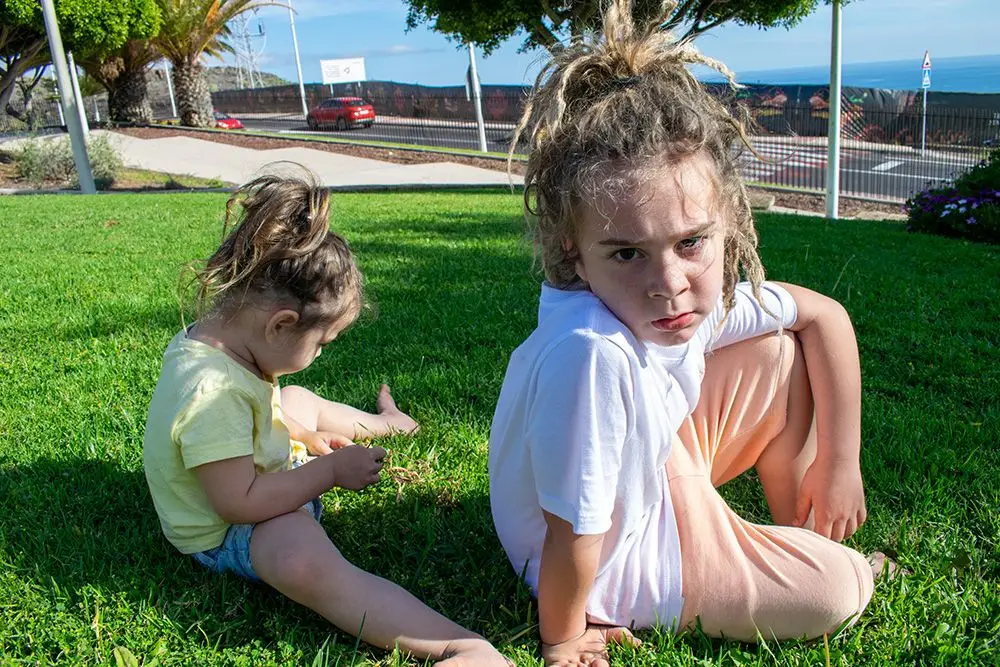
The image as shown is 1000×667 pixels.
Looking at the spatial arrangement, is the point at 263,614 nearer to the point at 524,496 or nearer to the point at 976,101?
the point at 524,496

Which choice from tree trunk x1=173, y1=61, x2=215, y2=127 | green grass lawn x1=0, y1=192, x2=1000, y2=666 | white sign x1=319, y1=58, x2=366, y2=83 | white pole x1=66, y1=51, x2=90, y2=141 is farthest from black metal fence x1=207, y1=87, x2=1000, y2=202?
white sign x1=319, y1=58, x2=366, y2=83

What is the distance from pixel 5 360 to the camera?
12.3ft

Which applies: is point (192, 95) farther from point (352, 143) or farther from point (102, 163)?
point (102, 163)

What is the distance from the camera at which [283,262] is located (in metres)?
2.00

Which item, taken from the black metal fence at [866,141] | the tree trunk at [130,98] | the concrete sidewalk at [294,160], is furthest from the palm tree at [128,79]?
the black metal fence at [866,141]

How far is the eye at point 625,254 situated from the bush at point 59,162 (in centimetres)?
1646

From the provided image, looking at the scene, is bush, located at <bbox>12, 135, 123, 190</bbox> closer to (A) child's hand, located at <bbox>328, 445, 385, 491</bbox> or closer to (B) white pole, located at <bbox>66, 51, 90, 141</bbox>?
(B) white pole, located at <bbox>66, 51, 90, 141</bbox>

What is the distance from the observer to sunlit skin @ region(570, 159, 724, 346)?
156 cm

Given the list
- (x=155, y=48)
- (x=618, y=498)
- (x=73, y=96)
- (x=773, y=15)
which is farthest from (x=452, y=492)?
(x=155, y=48)

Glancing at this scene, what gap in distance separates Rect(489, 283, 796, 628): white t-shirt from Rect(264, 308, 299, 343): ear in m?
0.59

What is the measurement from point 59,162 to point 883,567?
56.1 feet

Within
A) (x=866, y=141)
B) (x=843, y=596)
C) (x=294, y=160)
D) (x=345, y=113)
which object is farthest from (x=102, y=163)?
(x=866, y=141)

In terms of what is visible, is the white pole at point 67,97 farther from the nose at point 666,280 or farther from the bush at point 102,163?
the nose at point 666,280

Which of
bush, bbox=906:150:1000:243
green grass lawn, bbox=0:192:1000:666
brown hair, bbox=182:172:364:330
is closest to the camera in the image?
green grass lawn, bbox=0:192:1000:666
